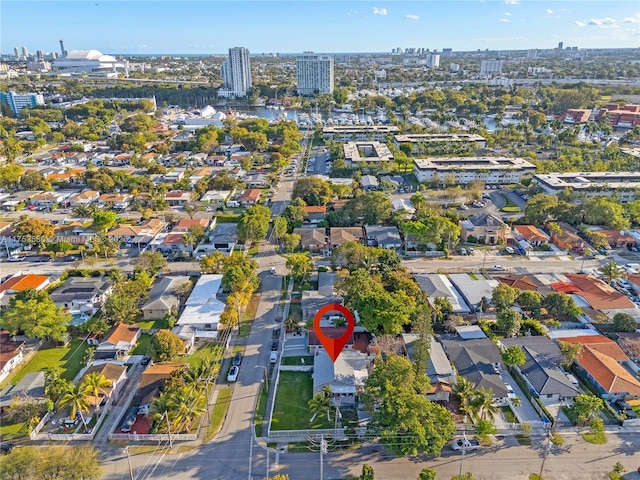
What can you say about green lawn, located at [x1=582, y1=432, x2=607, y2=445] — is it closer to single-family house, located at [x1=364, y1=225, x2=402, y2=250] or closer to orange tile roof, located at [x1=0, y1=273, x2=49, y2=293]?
single-family house, located at [x1=364, y1=225, x2=402, y2=250]

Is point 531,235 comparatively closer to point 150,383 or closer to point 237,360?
point 237,360

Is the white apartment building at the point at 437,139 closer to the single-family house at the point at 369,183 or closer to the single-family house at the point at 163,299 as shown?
the single-family house at the point at 369,183

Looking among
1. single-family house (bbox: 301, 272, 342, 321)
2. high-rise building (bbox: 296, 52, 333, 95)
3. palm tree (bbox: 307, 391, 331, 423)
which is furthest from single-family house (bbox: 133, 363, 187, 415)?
high-rise building (bbox: 296, 52, 333, 95)

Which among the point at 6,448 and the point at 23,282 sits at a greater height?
the point at 23,282

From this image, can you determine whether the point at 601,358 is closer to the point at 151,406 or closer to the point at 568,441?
the point at 568,441

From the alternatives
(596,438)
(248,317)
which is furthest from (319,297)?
(596,438)

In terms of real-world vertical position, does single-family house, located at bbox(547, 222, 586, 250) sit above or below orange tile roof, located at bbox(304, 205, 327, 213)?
below
